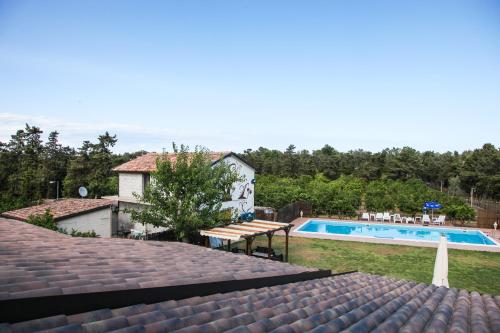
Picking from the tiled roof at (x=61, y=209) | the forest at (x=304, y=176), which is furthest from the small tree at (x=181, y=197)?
the forest at (x=304, y=176)

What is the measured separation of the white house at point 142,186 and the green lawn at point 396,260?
4738 millimetres

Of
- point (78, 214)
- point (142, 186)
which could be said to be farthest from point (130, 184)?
point (78, 214)

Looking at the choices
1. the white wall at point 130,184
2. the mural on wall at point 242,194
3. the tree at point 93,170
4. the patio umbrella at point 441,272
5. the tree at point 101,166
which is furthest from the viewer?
the tree at point 93,170

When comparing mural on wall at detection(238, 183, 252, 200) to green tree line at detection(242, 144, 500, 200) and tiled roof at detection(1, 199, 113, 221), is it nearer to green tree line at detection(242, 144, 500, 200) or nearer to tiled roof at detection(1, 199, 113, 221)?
tiled roof at detection(1, 199, 113, 221)

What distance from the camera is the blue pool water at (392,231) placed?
27.0 meters

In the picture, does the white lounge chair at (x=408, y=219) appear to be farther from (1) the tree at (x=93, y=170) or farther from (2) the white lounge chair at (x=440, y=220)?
(1) the tree at (x=93, y=170)

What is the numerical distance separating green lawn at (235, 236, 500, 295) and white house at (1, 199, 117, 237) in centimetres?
886

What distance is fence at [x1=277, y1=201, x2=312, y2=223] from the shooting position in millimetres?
30016

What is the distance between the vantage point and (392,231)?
97.7 feet

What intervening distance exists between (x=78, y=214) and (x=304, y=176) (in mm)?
39877

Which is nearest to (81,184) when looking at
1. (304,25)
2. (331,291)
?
(304,25)

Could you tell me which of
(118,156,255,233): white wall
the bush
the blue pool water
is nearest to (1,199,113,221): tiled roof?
the bush

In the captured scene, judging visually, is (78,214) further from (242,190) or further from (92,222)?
(242,190)

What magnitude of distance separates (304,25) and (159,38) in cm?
929
